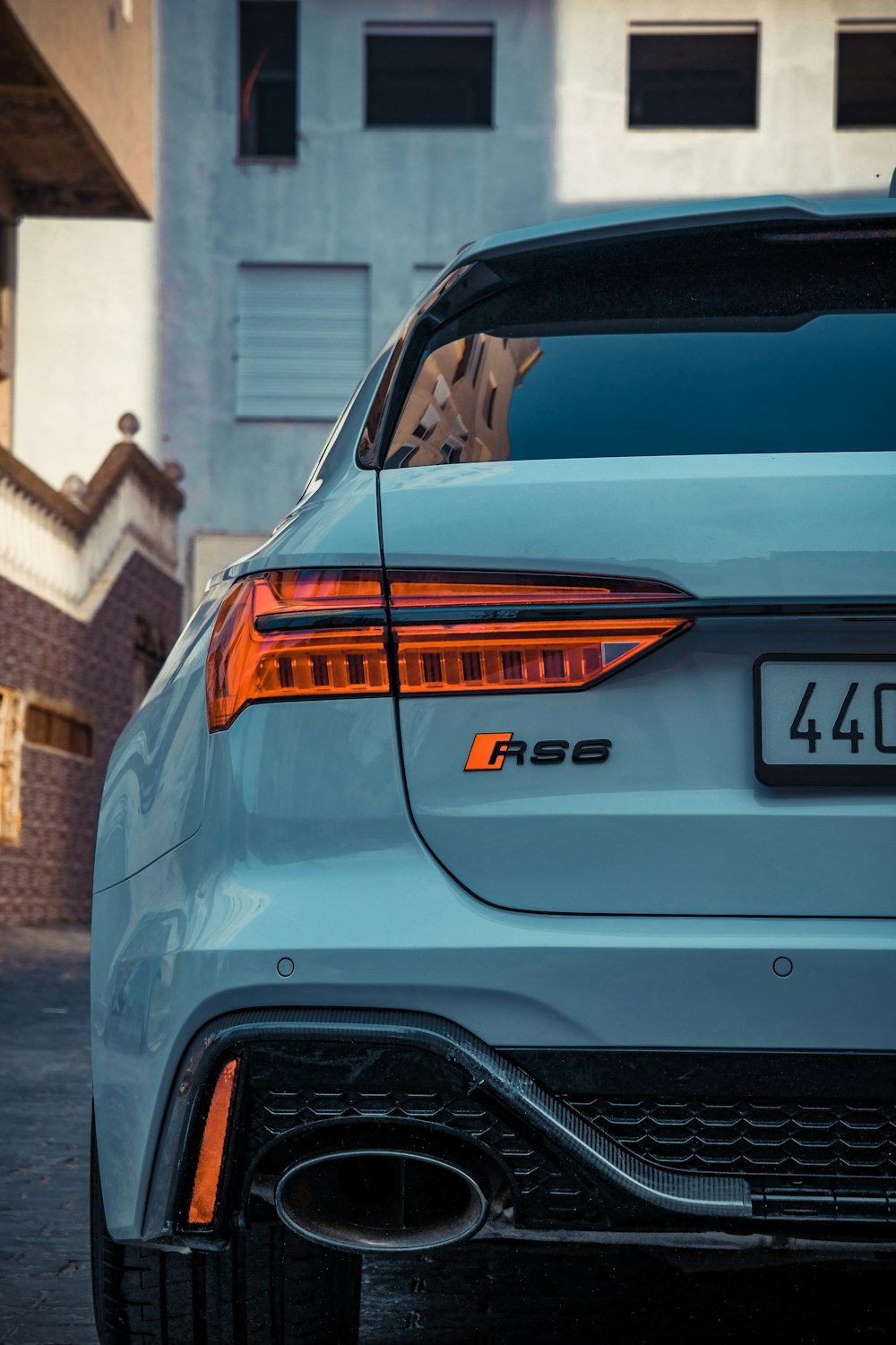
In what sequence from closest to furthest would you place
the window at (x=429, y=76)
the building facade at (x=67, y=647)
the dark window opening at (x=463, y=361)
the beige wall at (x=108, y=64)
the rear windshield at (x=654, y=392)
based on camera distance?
the rear windshield at (x=654, y=392)
the dark window opening at (x=463, y=361)
the beige wall at (x=108, y=64)
the building facade at (x=67, y=647)
the window at (x=429, y=76)

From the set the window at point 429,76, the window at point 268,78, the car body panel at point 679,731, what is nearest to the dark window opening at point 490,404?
the car body panel at point 679,731

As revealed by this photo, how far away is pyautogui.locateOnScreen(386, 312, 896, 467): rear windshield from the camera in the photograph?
2.26 meters

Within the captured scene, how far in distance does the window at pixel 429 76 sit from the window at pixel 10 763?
43.4 feet

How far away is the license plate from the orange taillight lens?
17.5 inches

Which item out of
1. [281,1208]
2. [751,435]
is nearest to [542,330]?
[751,435]

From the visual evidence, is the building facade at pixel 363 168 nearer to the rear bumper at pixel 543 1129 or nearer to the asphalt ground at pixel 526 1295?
the asphalt ground at pixel 526 1295

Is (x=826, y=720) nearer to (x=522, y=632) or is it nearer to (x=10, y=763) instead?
(x=522, y=632)

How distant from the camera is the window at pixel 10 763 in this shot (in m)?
15.2

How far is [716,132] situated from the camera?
83.1ft

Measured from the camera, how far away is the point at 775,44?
25.4 metres

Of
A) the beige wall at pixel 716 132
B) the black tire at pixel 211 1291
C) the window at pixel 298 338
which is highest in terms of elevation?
the beige wall at pixel 716 132

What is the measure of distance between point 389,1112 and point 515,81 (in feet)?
81.8

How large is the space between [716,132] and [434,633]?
24804mm

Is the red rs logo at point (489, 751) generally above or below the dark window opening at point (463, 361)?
below
